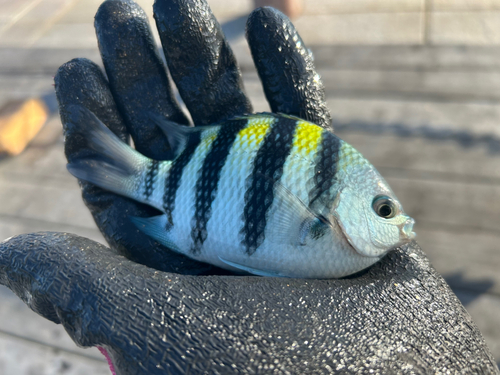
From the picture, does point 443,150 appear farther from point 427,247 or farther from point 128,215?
point 128,215

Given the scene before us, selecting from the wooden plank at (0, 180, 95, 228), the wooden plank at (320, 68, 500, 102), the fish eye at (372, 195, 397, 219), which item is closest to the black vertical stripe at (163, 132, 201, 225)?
the fish eye at (372, 195, 397, 219)

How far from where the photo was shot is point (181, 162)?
1148mm

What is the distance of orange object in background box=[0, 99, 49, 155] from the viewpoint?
9.23 feet

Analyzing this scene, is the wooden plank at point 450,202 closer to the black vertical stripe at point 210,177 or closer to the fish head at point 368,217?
the fish head at point 368,217

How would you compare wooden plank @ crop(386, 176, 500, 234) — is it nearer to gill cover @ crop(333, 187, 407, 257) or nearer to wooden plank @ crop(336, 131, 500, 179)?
wooden plank @ crop(336, 131, 500, 179)

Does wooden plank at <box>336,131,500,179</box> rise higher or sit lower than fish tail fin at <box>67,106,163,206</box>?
lower

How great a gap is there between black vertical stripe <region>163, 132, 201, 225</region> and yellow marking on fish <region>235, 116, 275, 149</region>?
0.43ft

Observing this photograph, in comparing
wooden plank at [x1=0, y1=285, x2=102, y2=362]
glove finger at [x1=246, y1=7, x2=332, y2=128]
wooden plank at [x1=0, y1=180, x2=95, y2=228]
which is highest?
glove finger at [x1=246, y1=7, x2=332, y2=128]

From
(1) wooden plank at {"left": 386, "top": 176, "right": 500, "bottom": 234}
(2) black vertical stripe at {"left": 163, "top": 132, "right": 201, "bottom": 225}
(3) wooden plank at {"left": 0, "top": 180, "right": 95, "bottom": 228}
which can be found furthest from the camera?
(3) wooden plank at {"left": 0, "top": 180, "right": 95, "bottom": 228}

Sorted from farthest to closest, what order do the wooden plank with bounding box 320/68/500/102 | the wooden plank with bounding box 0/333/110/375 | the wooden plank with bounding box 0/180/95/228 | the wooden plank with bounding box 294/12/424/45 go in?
the wooden plank with bounding box 294/12/424/45
the wooden plank with bounding box 320/68/500/102
the wooden plank with bounding box 0/180/95/228
the wooden plank with bounding box 0/333/110/375

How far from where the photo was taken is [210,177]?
3.58ft

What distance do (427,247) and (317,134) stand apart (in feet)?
4.29

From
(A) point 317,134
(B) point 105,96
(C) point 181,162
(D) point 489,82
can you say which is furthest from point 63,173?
(D) point 489,82

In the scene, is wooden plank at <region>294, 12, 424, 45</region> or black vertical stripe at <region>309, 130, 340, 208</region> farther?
wooden plank at <region>294, 12, 424, 45</region>
